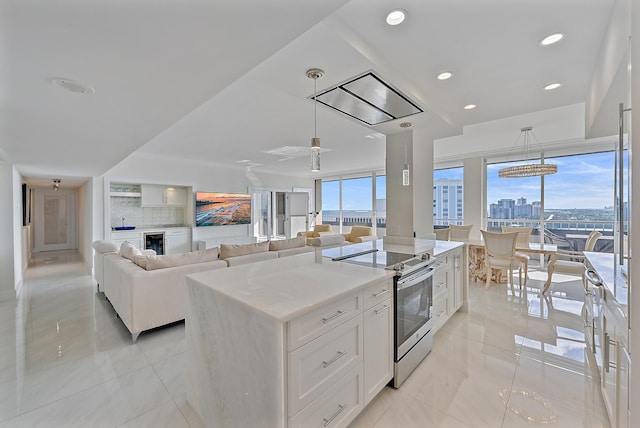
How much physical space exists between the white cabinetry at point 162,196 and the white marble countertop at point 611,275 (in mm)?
7397

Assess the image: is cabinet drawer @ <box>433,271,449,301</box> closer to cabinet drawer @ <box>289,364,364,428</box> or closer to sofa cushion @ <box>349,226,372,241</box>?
cabinet drawer @ <box>289,364,364,428</box>

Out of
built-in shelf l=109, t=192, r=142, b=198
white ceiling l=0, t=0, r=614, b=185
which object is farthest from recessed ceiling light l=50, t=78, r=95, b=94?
built-in shelf l=109, t=192, r=142, b=198

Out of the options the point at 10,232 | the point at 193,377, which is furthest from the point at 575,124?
the point at 10,232

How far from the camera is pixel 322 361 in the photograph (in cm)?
131

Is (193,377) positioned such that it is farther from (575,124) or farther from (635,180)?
(575,124)

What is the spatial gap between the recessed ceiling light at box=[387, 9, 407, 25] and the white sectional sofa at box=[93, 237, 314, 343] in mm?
2638

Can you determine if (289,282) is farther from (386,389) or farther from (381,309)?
(386,389)

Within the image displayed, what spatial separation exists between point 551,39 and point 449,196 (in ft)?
17.3

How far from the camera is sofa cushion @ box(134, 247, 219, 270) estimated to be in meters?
2.69

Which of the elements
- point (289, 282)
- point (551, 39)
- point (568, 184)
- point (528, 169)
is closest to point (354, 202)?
point (528, 169)

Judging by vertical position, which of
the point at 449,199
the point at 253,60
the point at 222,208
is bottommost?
the point at 222,208

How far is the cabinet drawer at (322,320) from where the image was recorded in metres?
1.18

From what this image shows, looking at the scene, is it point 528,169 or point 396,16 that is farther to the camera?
point 528,169

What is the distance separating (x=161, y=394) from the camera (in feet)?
6.06
